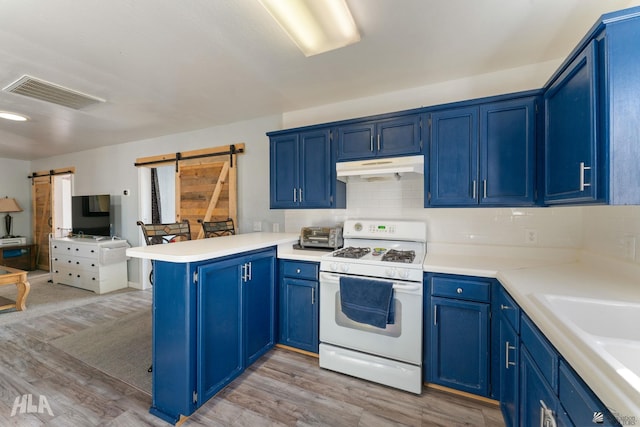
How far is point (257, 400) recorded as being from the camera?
6.23ft

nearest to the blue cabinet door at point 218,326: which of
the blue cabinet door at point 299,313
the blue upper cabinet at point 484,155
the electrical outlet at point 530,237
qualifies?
the blue cabinet door at point 299,313

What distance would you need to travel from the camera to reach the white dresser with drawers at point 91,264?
4312mm

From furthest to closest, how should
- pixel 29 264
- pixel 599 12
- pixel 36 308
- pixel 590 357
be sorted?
pixel 29 264, pixel 36 308, pixel 599 12, pixel 590 357

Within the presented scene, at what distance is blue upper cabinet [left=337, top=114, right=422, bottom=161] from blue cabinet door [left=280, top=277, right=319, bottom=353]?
1.26 metres

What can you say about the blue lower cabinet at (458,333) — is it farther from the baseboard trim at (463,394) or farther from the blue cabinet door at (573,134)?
the blue cabinet door at (573,134)

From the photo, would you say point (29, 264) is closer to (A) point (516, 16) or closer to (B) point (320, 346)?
(B) point (320, 346)

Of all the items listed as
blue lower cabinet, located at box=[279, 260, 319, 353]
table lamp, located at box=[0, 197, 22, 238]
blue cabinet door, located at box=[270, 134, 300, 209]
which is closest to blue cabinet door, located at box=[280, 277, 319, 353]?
blue lower cabinet, located at box=[279, 260, 319, 353]

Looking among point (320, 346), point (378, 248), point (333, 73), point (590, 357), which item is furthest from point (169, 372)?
point (333, 73)

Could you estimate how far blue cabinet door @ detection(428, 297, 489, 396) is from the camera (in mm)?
1829

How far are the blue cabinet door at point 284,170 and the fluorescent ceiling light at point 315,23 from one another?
3.17 ft

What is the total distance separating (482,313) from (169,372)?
2.12 metres

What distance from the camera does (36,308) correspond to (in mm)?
3629

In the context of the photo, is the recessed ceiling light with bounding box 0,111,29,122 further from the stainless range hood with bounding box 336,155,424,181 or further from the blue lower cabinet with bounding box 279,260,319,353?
the stainless range hood with bounding box 336,155,424,181

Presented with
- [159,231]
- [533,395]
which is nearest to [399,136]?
[533,395]
